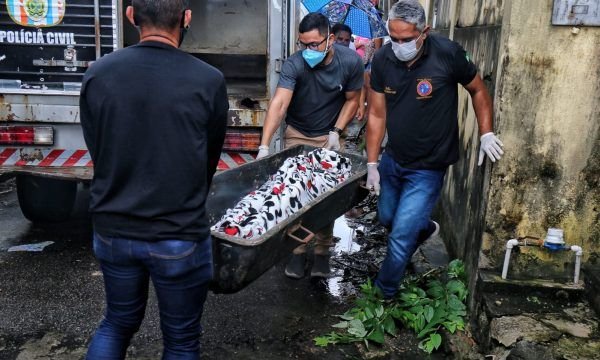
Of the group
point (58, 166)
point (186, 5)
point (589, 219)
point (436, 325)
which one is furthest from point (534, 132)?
point (58, 166)

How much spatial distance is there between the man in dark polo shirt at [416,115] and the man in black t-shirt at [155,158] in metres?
1.56

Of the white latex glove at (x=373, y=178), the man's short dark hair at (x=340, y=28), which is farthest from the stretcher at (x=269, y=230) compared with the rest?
the man's short dark hair at (x=340, y=28)

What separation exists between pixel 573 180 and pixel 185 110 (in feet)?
7.35

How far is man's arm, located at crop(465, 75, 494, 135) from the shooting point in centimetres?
339

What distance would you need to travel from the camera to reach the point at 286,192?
364 centimetres

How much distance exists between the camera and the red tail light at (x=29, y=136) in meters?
4.79

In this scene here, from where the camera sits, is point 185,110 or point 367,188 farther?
point 367,188

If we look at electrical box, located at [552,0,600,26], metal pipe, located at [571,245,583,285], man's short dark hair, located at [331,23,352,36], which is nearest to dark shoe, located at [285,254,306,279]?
metal pipe, located at [571,245,583,285]

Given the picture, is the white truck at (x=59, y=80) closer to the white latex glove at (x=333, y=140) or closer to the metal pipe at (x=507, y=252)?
the white latex glove at (x=333, y=140)

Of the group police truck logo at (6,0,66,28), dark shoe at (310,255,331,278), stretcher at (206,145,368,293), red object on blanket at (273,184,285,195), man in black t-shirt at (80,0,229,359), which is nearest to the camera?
man in black t-shirt at (80,0,229,359)

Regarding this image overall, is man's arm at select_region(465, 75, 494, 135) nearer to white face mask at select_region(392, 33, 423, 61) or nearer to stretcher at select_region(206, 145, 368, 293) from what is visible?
white face mask at select_region(392, 33, 423, 61)

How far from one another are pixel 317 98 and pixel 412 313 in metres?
1.79

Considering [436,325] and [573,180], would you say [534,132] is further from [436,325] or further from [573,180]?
[436,325]

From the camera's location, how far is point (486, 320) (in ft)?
11.0
